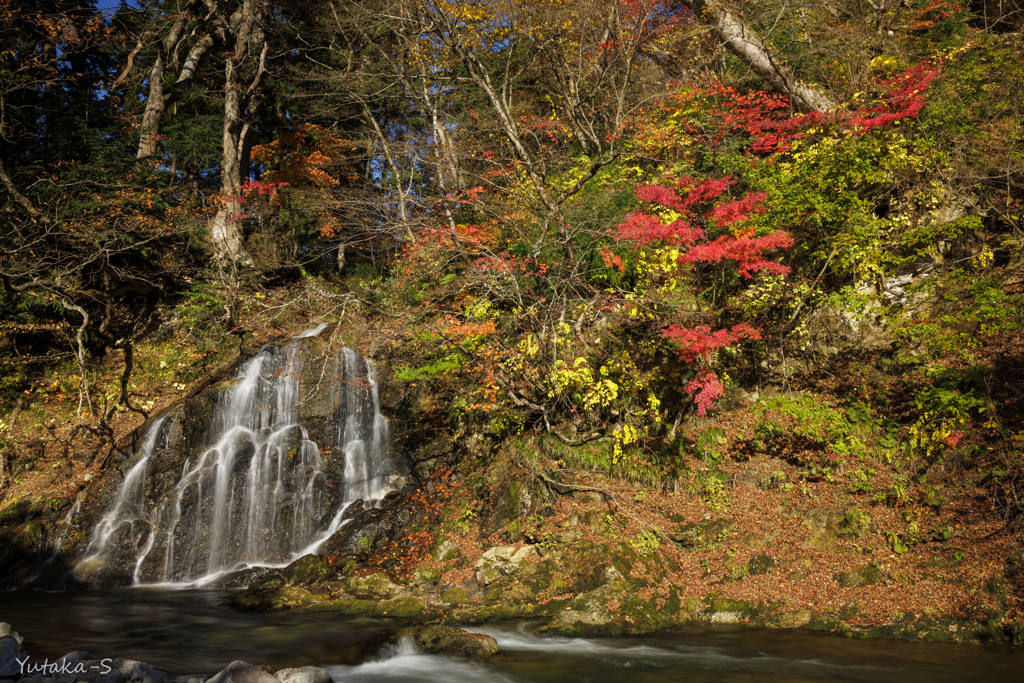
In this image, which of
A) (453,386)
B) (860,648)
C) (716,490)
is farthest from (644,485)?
(453,386)

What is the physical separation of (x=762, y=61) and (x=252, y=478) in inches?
627

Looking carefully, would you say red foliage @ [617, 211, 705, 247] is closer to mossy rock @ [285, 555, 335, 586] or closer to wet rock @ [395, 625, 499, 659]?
wet rock @ [395, 625, 499, 659]

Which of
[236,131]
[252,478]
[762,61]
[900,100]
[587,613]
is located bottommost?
[587,613]

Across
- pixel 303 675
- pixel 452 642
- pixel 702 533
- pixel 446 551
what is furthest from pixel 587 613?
pixel 303 675

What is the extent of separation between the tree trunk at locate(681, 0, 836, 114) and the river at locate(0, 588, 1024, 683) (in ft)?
36.5

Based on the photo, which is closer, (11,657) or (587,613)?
(11,657)

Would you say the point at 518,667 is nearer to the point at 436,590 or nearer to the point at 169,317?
the point at 436,590

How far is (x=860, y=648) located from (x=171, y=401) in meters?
15.1

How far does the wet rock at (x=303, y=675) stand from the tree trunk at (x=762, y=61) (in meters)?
14.4

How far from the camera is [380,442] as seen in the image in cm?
1234

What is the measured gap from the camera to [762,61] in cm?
1305

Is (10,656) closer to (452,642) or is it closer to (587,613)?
(452,642)

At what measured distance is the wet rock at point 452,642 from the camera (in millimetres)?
6590

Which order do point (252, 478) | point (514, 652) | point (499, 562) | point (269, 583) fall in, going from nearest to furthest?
point (514, 652) → point (499, 562) → point (269, 583) → point (252, 478)
